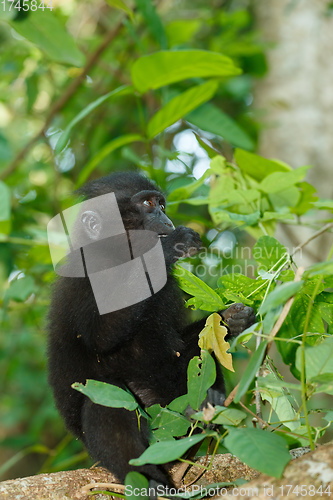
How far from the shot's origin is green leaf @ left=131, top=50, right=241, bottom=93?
2.65 m

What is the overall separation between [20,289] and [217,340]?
5.41ft

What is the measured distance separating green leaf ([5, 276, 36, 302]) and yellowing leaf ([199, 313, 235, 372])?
154 cm

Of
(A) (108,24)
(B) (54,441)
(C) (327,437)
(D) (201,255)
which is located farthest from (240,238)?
(B) (54,441)

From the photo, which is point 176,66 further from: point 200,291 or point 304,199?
point 200,291

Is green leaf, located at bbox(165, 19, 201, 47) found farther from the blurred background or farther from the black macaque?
→ the black macaque

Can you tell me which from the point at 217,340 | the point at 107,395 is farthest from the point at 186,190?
the point at 107,395

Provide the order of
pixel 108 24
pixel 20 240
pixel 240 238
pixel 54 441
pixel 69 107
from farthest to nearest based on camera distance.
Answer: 1. pixel 54 441
2. pixel 108 24
3. pixel 69 107
4. pixel 240 238
5. pixel 20 240

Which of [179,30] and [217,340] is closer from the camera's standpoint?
[217,340]

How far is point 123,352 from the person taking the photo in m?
2.49

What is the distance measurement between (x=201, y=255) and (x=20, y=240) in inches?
48.5

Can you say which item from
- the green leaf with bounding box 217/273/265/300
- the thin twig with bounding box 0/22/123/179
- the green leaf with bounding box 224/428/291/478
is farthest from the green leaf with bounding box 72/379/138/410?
the thin twig with bounding box 0/22/123/179

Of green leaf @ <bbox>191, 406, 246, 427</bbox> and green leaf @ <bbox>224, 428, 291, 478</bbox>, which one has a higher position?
green leaf @ <bbox>224, 428, 291, 478</bbox>

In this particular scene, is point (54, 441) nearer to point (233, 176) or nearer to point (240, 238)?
point (240, 238)

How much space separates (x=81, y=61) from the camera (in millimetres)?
2316
